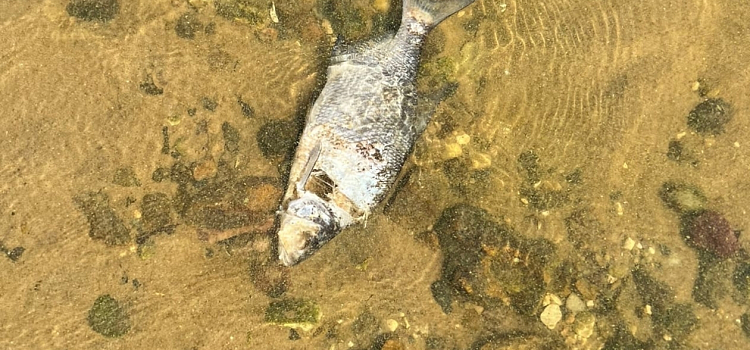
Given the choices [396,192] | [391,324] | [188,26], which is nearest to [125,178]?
[188,26]

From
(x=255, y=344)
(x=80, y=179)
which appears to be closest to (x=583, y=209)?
(x=255, y=344)

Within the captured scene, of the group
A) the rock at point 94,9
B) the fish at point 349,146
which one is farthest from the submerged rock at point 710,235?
the rock at point 94,9

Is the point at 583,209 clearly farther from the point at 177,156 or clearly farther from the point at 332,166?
the point at 177,156

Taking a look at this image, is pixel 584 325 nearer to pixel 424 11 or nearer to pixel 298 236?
pixel 298 236

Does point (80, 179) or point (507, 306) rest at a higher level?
point (80, 179)

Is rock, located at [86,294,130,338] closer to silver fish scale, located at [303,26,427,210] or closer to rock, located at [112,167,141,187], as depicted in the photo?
rock, located at [112,167,141,187]

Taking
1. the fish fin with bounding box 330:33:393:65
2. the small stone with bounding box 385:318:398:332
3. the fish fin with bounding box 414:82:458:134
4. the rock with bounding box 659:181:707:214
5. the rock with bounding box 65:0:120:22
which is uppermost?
the rock with bounding box 65:0:120:22

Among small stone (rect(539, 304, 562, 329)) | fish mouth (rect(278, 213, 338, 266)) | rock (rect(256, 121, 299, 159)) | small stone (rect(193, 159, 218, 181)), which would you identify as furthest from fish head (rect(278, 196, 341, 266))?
small stone (rect(539, 304, 562, 329))
